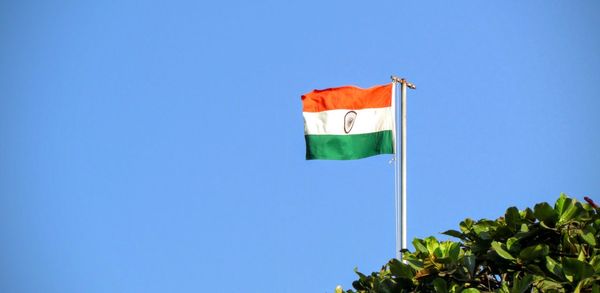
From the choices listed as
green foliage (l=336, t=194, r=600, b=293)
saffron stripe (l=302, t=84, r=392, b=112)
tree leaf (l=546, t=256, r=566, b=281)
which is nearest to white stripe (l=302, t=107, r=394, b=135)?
saffron stripe (l=302, t=84, r=392, b=112)

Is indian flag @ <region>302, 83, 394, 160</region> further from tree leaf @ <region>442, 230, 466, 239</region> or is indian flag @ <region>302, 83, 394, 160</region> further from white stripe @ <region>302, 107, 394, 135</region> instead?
tree leaf @ <region>442, 230, 466, 239</region>

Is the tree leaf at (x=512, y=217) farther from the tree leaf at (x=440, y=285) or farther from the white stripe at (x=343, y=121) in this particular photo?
the white stripe at (x=343, y=121)

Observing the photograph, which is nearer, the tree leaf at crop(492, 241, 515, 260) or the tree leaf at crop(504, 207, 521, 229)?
the tree leaf at crop(492, 241, 515, 260)

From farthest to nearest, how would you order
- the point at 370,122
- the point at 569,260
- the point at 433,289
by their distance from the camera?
1. the point at 370,122
2. the point at 433,289
3. the point at 569,260

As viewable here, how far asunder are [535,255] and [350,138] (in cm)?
1153

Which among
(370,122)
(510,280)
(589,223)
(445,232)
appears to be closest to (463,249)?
(445,232)

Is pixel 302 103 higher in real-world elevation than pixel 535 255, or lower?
higher

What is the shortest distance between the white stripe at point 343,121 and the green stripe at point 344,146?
111mm

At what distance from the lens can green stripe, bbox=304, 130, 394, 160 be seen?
16688 mm

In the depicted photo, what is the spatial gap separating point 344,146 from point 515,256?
37.2 ft

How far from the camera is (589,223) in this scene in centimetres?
561

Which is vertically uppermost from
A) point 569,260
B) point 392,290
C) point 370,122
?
point 370,122

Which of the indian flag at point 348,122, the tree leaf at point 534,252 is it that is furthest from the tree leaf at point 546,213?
the indian flag at point 348,122

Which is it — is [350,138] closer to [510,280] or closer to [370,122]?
[370,122]
